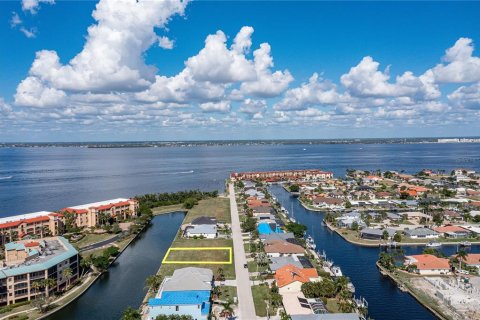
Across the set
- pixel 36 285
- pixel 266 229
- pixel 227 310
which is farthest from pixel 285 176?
pixel 36 285

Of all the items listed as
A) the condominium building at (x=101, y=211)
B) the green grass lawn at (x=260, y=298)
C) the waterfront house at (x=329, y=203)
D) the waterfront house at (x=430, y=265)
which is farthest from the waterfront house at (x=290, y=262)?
the condominium building at (x=101, y=211)

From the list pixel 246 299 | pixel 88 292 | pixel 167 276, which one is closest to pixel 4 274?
pixel 88 292

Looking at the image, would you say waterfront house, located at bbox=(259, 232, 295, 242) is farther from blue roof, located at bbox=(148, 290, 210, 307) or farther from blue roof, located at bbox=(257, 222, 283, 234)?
blue roof, located at bbox=(148, 290, 210, 307)

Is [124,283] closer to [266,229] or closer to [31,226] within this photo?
[266,229]

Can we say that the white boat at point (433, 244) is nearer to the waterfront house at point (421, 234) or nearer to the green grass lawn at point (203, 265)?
the waterfront house at point (421, 234)

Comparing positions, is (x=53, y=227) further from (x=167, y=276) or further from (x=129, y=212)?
(x=167, y=276)

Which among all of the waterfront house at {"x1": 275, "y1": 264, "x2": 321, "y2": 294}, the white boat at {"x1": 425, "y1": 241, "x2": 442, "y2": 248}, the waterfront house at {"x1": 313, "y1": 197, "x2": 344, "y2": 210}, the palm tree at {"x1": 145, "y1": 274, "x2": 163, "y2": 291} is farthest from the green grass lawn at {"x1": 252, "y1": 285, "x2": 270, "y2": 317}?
the waterfront house at {"x1": 313, "y1": 197, "x2": 344, "y2": 210}

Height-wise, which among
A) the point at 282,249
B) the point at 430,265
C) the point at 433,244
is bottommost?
the point at 433,244
